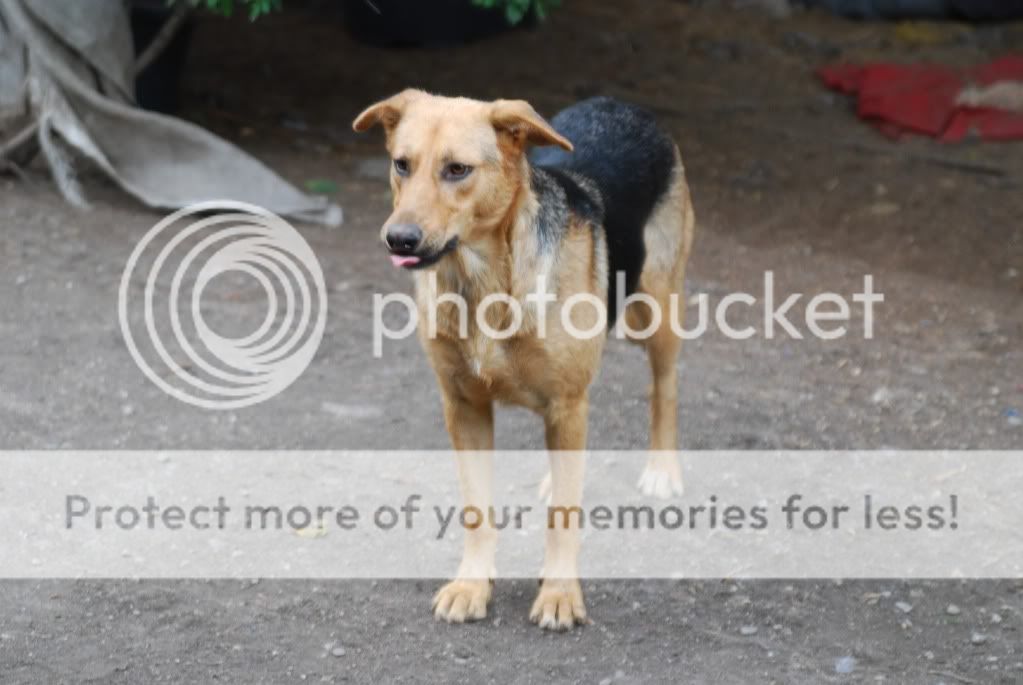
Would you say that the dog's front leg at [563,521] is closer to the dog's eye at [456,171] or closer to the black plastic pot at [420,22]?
the dog's eye at [456,171]

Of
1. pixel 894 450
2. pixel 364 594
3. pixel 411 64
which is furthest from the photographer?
pixel 411 64

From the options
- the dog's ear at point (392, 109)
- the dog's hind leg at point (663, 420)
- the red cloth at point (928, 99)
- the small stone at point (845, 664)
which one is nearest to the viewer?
the dog's ear at point (392, 109)

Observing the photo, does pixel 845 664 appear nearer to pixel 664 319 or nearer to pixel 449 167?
pixel 664 319

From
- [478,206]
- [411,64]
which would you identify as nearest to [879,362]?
[478,206]

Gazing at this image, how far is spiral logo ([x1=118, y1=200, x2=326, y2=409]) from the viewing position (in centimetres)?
680

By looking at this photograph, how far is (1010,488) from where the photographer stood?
594 cm

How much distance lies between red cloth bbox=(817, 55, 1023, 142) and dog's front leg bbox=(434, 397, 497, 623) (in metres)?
6.50

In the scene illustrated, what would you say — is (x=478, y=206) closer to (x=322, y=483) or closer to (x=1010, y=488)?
(x=322, y=483)

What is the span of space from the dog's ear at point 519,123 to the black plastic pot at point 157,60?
578 cm

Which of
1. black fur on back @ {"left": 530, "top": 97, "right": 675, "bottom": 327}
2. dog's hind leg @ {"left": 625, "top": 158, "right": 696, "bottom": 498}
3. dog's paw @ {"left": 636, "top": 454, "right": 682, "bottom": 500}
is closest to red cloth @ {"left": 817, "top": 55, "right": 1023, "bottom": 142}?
dog's hind leg @ {"left": 625, "top": 158, "right": 696, "bottom": 498}

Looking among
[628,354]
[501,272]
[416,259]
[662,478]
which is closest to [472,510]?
[501,272]

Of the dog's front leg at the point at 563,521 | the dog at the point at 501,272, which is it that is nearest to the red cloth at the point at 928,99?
the dog at the point at 501,272

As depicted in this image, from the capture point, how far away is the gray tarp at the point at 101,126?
859cm

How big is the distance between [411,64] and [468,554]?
7.43 m
